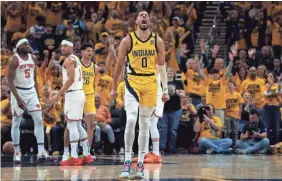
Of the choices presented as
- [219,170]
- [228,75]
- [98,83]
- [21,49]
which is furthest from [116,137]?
[219,170]

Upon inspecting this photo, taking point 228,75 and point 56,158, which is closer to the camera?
point 56,158

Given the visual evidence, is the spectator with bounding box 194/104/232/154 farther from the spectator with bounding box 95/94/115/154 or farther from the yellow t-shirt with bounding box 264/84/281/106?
the spectator with bounding box 95/94/115/154

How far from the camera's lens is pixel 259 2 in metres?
30.9

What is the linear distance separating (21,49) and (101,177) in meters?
5.05

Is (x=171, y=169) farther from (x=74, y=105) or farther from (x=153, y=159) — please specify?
(x=74, y=105)

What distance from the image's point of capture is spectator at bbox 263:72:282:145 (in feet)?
78.6

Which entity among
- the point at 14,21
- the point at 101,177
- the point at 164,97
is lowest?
the point at 101,177

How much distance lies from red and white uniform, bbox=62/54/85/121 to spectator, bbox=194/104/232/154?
560 centimetres

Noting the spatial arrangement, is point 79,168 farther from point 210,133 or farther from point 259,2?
point 259,2

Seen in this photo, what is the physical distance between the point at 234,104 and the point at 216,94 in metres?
0.56

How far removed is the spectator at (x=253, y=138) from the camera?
23.0 m

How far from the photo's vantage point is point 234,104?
24.5m

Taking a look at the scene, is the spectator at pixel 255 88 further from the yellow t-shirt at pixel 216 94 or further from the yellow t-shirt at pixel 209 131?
the yellow t-shirt at pixel 209 131

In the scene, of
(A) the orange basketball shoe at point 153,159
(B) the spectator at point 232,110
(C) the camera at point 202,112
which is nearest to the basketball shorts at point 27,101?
(A) the orange basketball shoe at point 153,159
